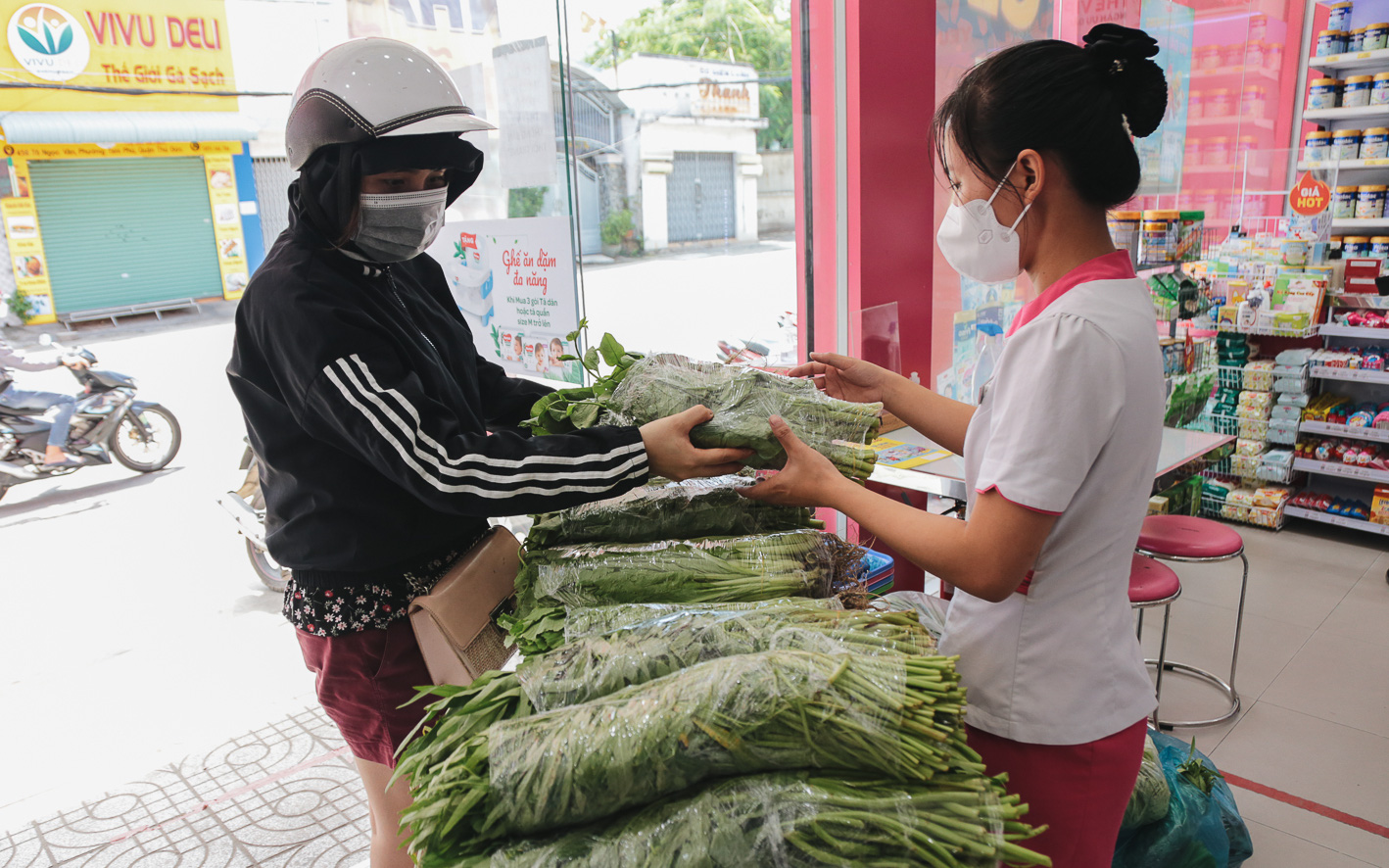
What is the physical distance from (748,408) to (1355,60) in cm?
553

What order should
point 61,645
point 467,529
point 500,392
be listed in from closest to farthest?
point 467,529
point 500,392
point 61,645

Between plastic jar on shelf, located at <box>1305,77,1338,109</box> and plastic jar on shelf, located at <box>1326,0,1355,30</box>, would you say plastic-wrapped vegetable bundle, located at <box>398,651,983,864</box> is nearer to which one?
plastic jar on shelf, located at <box>1305,77,1338,109</box>

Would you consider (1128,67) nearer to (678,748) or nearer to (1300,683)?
(678,748)

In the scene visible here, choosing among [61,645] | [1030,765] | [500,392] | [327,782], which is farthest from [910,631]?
[61,645]

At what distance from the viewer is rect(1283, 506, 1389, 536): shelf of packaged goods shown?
15.9 ft

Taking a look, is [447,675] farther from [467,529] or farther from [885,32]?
[885,32]

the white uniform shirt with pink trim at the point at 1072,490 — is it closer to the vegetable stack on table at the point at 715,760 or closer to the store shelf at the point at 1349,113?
the vegetable stack on table at the point at 715,760

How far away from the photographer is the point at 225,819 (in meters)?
2.85

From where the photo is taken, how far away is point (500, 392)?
1.88m

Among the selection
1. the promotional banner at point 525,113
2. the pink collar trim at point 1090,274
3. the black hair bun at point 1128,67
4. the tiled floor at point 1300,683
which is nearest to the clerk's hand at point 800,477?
the pink collar trim at point 1090,274

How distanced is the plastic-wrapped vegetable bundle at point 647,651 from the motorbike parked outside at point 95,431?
3.21 meters

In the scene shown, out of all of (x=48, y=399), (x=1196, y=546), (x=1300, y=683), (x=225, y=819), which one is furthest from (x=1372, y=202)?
(x=48, y=399)

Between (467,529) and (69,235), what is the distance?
2627 mm

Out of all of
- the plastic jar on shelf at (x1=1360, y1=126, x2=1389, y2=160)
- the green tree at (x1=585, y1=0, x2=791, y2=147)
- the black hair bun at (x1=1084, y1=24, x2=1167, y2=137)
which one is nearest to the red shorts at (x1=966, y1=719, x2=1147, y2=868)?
the black hair bun at (x1=1084, y1=24, x2=1167, y2=137)
